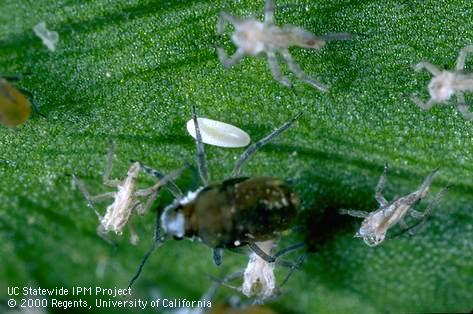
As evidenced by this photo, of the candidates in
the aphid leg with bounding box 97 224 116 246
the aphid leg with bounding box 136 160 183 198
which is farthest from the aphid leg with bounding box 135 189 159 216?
the aphid leg with bounding box 97 224 116 246

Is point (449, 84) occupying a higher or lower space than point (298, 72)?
lower

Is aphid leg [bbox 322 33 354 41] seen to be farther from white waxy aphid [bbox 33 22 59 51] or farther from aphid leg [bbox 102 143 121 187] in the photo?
white waxy aphid [bbox 33 22 59 51]

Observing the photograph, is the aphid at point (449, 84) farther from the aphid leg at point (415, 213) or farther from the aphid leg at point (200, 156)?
the aphid leg at point (200, 156)

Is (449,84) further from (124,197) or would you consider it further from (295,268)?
(124,197)

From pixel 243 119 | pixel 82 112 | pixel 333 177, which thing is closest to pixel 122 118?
pixel 82 112

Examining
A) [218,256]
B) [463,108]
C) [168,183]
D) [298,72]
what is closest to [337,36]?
[298,72]

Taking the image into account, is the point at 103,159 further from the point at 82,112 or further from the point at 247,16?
the point at 247,16
